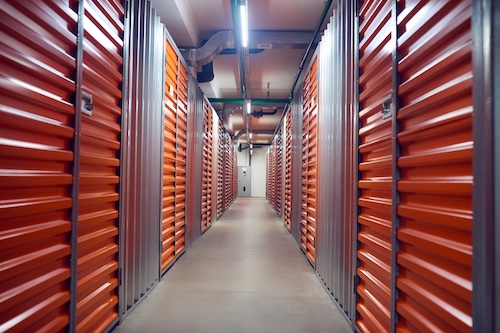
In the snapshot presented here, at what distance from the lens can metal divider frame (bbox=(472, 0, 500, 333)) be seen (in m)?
1.23

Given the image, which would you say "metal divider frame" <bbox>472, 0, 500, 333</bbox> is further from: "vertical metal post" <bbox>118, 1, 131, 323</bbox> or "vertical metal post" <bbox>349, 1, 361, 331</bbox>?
"vertical metal post" <bbox>118, 1, 131, 323</bbox>

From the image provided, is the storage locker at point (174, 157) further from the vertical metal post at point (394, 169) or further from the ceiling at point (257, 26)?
the vertical metal post at point (394, 169)

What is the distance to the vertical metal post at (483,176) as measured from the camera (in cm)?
124

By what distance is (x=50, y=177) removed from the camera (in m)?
1.86

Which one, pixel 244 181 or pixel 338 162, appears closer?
pixel 338 162

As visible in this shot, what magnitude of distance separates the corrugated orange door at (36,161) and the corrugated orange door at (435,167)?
2202mm

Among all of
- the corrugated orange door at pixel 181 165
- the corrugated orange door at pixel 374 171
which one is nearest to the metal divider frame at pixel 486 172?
the corrugated orange door at pixel 374 171

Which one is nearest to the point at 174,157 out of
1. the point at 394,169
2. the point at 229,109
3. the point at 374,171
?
the point at 374,171

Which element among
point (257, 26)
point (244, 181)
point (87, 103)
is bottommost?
point (244, 181)

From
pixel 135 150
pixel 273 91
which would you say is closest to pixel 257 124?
pixel 273 91

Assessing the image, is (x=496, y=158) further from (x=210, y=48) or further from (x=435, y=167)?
(x=210, y=48)

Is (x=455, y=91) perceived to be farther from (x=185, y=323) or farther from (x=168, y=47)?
(x=168, y=47)

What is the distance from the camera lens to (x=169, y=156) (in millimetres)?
4438

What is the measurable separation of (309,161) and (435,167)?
3607mm
